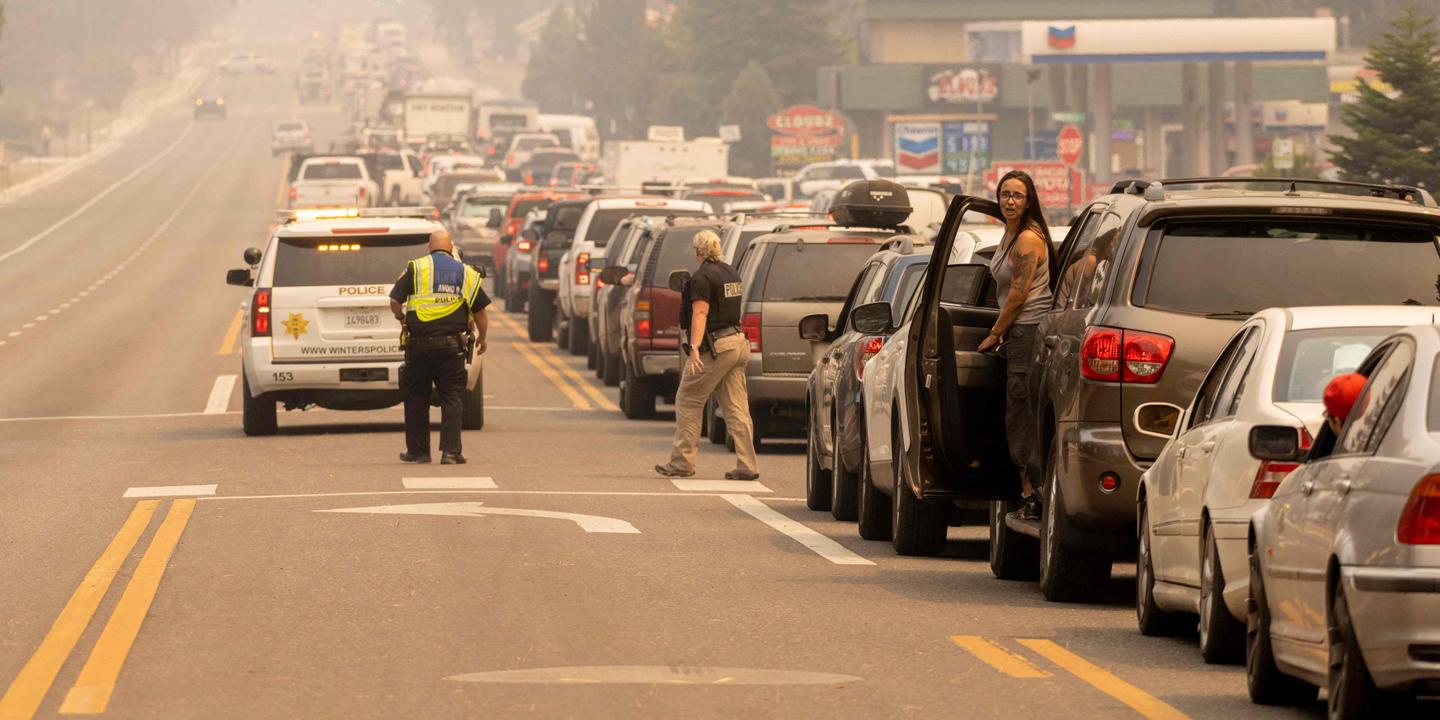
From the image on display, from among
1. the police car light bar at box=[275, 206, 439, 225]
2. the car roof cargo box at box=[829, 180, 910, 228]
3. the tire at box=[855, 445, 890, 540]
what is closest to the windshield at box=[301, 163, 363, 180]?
the car roof cargo box at box=[829, 180, 910, 228]

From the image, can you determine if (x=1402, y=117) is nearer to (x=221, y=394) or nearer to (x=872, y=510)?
(x=221, y=394)

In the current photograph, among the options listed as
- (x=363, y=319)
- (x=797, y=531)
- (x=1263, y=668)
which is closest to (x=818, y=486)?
(x=797, y=531)

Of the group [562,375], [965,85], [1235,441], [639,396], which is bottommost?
[562,375]

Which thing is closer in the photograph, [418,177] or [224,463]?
[224,463]

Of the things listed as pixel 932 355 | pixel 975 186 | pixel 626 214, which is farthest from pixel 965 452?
pixel 975 186

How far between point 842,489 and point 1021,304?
3610 millimetres

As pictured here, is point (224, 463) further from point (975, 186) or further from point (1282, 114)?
point (1282, 114)

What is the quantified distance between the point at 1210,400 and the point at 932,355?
2.66 m

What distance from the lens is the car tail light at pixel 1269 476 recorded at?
976cm

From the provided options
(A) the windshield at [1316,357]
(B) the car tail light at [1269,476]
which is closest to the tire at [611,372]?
(A) the windshield at [1316,357]

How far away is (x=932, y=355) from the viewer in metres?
13.3

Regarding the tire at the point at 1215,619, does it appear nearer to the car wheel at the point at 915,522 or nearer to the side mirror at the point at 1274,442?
the side mirror at the point at 1274,442

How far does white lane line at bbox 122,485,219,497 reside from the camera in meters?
18.4

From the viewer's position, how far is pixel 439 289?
20938mm
